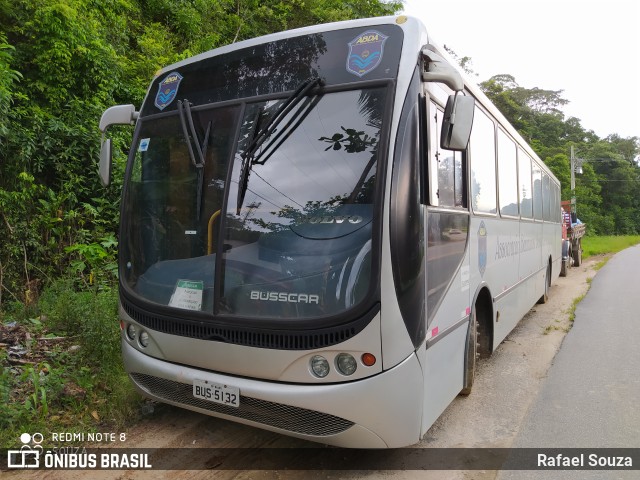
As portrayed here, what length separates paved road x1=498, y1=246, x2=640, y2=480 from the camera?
3.79 meters

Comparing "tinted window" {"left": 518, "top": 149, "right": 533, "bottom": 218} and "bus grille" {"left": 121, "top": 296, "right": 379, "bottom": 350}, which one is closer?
"bus grille" {"left": 121, "top": 296, "right": 379, "bottom": 350}

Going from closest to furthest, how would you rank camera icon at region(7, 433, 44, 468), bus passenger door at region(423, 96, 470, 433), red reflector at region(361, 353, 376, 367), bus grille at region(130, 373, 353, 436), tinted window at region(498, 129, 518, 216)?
1. red reflector at region(361, 353, 376, 367)
2. bus grille at region(130, 373, 353, 436)
3. bus passenger door at region(423, 96, 470, 433)
4. camera icon at region(7, 433, 44, 468)
5. tinted window at region(498, 129, 518, 216)

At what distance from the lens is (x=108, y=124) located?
13.8 feet

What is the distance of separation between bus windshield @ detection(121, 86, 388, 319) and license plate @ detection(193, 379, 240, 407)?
18.8 inches

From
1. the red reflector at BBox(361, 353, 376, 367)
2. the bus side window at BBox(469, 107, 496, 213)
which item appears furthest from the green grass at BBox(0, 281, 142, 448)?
the bus side window at BBox(469, 107, 496, 213)

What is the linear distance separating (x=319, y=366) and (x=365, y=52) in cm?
202

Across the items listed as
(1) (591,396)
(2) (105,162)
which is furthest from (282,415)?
(1) (591,396)

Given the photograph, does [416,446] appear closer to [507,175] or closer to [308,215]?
[308,215]

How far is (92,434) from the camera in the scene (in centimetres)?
364

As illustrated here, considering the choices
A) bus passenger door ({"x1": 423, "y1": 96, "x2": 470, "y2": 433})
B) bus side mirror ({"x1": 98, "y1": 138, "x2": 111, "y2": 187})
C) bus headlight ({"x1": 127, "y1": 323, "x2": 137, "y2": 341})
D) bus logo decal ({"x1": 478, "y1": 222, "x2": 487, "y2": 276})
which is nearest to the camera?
bus passenger door ({"x1": 423, "y1": 96, "x2": 470, "y2": 433})

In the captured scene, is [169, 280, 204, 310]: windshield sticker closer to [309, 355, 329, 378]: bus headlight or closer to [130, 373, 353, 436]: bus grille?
A: [130, 373, 353, 436]: bus grille

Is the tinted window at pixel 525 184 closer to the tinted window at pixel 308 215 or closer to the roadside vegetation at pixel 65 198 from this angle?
the tinted window at pixel 308 215

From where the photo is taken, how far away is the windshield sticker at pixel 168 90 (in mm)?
3809

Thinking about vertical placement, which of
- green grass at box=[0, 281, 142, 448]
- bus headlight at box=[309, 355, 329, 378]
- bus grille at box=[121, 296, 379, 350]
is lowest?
green grass at box=[0, 281, 142, 448]
